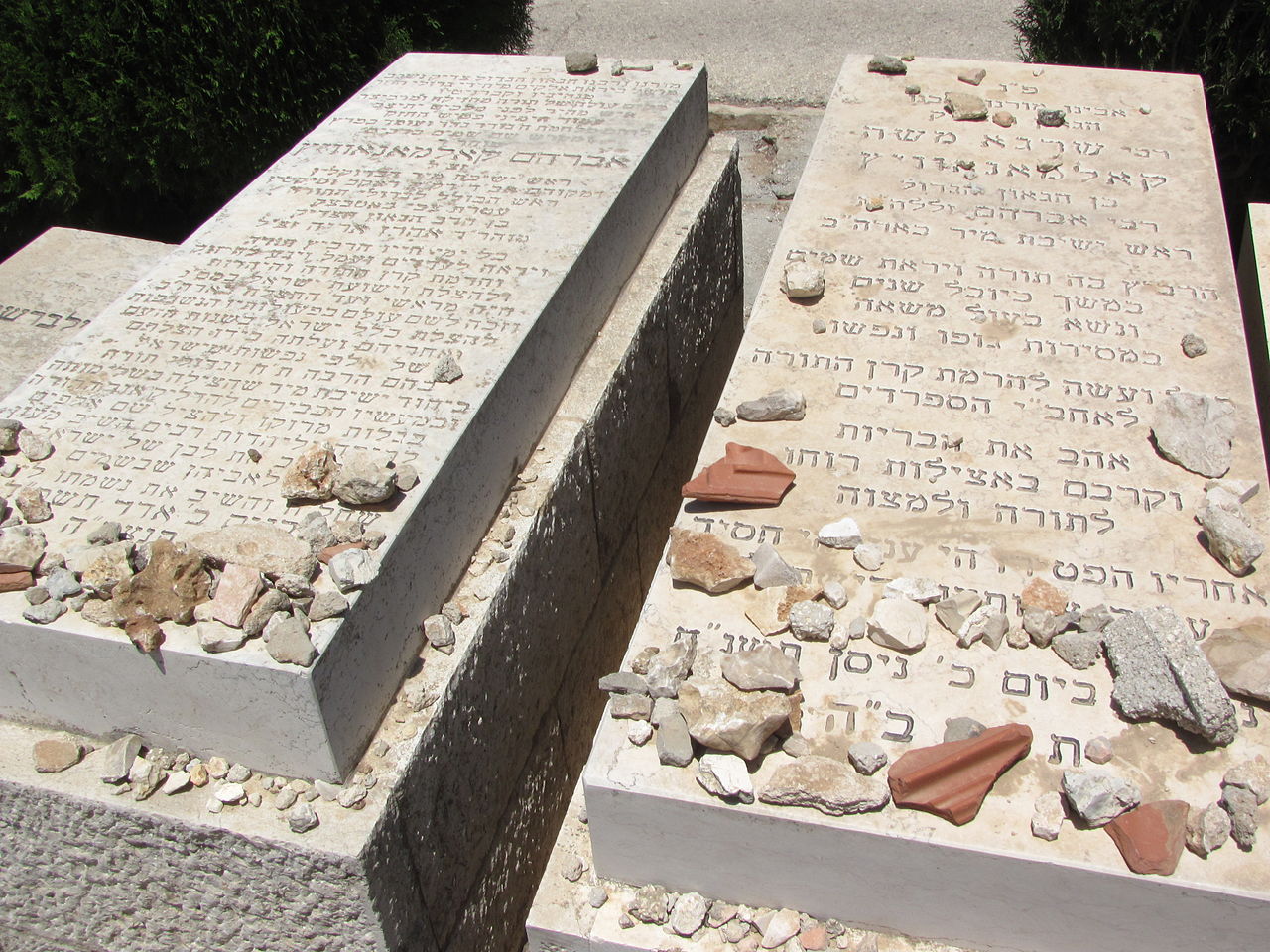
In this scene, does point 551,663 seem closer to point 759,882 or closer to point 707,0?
point 759,882

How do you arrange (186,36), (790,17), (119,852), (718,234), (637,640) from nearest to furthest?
(637,640) < (119,852) < (718,234) < (186,36) < (790,17)

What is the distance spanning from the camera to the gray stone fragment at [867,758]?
1915 mm

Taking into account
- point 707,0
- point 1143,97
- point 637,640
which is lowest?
point 707,0

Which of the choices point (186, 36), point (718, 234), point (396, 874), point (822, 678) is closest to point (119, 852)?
point (396, 874)

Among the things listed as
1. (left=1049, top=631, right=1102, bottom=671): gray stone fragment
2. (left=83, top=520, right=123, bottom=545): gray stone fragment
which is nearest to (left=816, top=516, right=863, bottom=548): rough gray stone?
(left=1049, top=631, right=1102, bottom=671): gray stone fragment

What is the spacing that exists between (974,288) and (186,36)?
3236mm

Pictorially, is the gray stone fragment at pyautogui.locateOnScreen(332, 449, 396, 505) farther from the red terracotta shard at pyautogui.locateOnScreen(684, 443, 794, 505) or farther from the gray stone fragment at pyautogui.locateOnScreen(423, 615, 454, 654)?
the red terracotta shard at pyautogui.locateOnScreen(684, 443, 794, 505)

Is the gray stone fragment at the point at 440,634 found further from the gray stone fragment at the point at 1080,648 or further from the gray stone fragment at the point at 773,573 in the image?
the gray stone fragment at the point at 1080,648

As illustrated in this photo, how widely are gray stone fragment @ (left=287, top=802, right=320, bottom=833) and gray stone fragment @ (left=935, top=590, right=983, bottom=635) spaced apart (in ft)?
3.89

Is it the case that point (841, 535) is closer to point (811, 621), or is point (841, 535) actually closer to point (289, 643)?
point (811, 621)

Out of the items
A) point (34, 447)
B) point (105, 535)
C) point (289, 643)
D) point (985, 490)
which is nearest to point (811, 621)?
point (985, 490)

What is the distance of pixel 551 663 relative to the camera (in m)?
2.92

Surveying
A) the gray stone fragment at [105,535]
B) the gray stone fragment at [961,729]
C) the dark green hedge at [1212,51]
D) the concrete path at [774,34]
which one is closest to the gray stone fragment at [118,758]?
the gray stone fragment at [105,535]

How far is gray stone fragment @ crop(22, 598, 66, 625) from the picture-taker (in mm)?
2170
